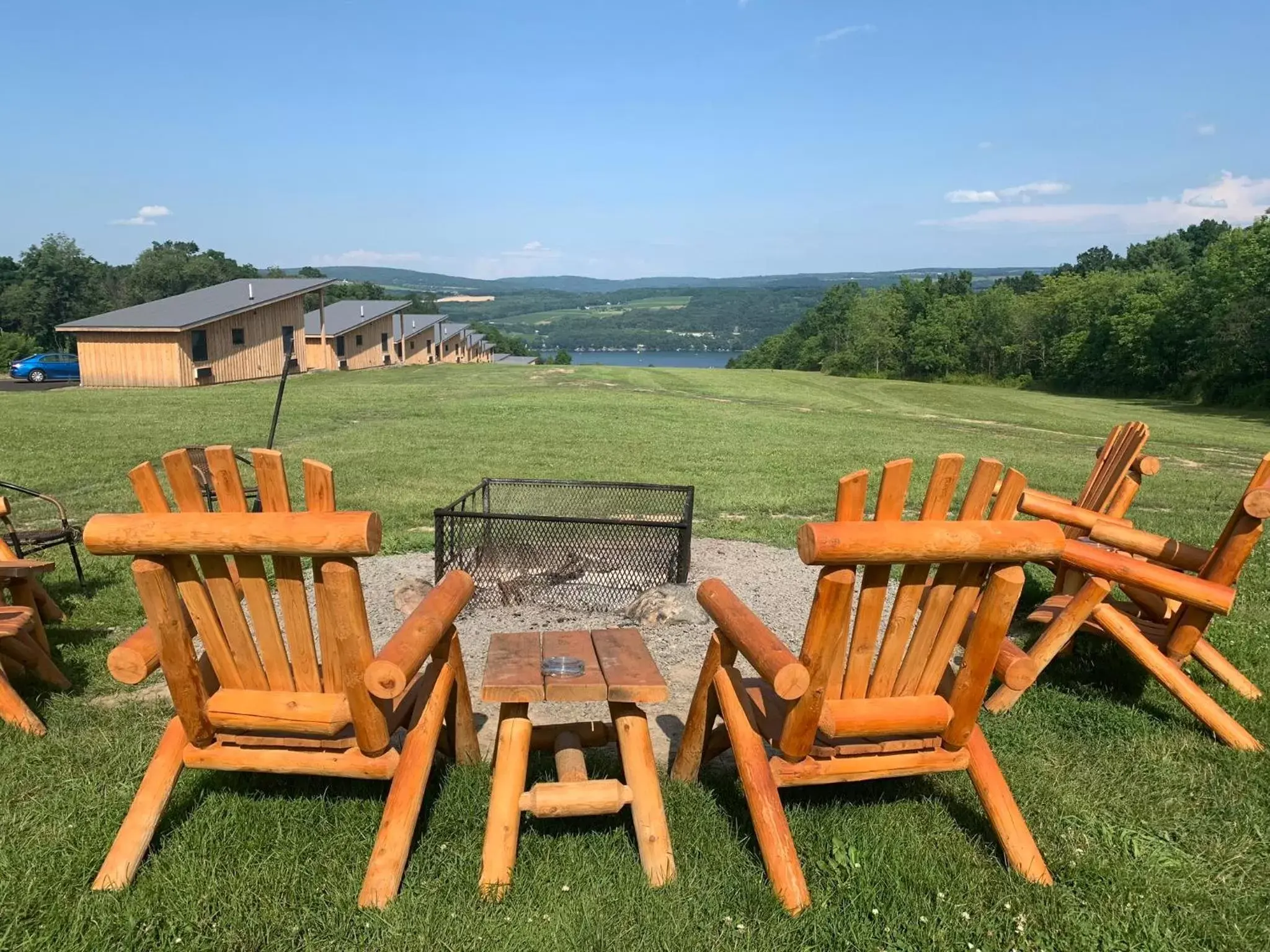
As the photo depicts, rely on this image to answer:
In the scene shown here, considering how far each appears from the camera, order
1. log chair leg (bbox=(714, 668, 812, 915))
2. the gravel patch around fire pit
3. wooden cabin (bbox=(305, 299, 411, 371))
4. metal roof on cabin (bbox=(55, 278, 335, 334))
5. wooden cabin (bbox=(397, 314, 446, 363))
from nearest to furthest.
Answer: log chair leg (bbox=(714, 668, 812, 915)) < the gravel patch around fire pit < metal roof on cabin (bbox=(55, 278, 335, 334)) < wooden cabin (bbox=(305, 299, 411, 371)) < wooden cabin (bbox=(397, 314, 446, 363))

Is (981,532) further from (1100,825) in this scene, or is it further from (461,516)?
(461,516)

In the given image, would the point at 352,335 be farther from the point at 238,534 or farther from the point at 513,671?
the point at 238,534

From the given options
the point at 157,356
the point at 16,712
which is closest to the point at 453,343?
the point at 157,356

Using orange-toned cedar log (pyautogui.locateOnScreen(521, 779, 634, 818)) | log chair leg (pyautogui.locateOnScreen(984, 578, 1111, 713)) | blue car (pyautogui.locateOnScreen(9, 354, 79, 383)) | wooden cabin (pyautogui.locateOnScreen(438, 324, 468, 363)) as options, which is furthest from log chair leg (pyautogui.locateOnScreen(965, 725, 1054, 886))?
wooden cabin (pyautogui.locateOnScreen(438, 324, 468, 363))

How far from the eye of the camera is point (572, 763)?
324 cm

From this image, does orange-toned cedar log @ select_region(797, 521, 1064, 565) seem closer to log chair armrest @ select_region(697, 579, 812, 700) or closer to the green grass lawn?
log chair armrest @ select_region(697, 579, 812, 700)

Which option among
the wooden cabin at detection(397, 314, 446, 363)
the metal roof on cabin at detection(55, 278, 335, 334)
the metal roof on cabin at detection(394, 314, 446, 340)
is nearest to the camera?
the metal roof on cabin at detection(55, 278, 335, 334)

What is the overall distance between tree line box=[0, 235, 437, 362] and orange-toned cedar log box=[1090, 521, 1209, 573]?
48.6 metres

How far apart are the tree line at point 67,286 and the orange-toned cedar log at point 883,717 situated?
4953 centimetres

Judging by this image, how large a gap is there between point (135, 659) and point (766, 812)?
2.21 m

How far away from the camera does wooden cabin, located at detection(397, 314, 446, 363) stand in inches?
2029

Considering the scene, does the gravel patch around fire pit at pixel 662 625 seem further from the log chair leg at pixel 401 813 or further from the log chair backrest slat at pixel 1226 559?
the log chair backrest slat at pixel 1226 559

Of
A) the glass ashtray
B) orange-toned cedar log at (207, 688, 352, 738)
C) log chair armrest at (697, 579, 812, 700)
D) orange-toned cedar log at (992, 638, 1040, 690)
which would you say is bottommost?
orange-toned cedar log at (207, 688, 352, 738)

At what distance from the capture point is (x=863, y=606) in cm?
280
